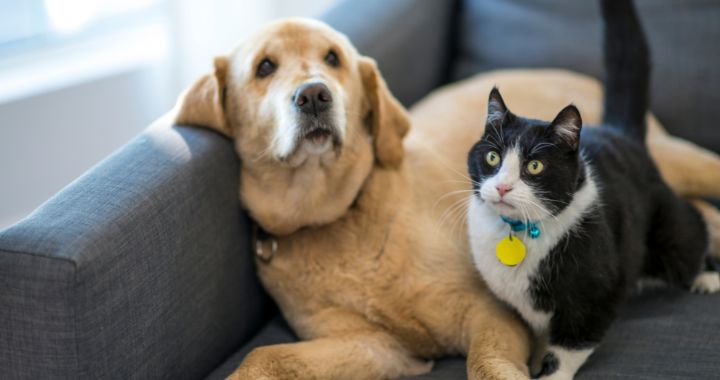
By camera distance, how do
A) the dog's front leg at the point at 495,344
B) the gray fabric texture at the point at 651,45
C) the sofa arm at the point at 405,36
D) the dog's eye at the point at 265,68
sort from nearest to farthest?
the dog's front leg at the point at 495,344
the dog's eye at the point at 265,68
the sofa arm at the point at 405,36
the gray fabric texture at the point at 651,45

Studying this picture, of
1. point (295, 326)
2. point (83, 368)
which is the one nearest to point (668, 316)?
point (295, 326)

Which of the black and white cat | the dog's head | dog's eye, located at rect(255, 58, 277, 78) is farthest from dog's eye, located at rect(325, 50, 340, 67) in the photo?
the black and white cat

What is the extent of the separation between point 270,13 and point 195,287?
1.78 m

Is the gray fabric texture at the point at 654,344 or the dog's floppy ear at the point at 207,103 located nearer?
the gray fabric texture at the point at 654,344

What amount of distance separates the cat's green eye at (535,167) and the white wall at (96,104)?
1.58 metres

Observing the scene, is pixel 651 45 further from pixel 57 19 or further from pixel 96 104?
pixel 57 19

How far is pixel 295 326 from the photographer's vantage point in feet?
5.79

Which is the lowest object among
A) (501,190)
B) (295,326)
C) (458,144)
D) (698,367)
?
(295,326)

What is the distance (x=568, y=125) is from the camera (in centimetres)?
126

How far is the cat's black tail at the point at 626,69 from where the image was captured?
6.23 feet

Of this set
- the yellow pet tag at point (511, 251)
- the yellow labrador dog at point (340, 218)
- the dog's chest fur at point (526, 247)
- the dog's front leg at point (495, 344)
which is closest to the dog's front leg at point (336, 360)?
the yellow labrador dog at point (340, 218)

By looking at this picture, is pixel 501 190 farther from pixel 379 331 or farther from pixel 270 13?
pixel 270 13

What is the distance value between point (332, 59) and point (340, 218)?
36cm

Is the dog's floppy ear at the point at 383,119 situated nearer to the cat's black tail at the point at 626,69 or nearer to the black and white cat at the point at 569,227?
the black and white cat at the point at 569,227
